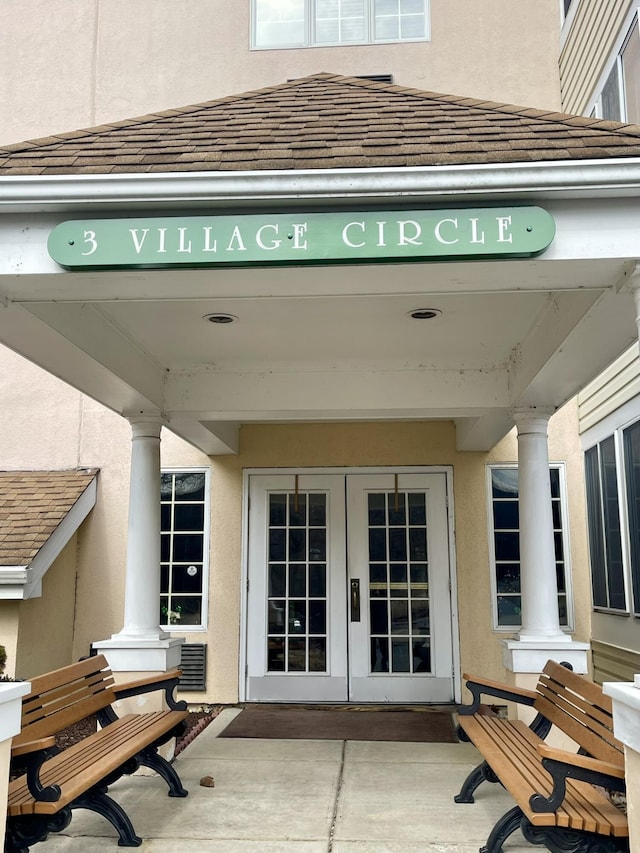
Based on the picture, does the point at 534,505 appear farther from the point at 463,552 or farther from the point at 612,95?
the point at 612,95

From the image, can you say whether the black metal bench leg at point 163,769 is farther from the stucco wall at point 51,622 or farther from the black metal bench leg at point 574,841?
the stucco wall at point 51,622

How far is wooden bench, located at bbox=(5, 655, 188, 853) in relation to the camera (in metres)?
3.56

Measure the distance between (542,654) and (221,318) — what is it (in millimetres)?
3372

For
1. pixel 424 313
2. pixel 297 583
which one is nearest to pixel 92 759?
pixel 424 313

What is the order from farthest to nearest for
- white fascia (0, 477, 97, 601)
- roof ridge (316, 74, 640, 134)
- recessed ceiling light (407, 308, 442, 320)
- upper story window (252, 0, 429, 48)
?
upper story window (252, 0, 429, 48) → white fascia (0, 477, 97, 601) → recessed ceiling light (407, 308, 442, 320) → roof ridge (316, 74, 640, 134)

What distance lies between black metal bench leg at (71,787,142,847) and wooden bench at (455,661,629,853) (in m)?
1.89

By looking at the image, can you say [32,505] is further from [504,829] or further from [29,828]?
[504,829]

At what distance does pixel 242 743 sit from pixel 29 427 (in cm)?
466

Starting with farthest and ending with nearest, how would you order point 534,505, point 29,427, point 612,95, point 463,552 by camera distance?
point 29,427, point 463,552, point 612,95, point 534,505

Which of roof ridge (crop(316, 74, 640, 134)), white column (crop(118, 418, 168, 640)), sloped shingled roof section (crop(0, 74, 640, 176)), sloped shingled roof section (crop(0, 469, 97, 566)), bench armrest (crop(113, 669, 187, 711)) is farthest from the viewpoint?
sloped shingled roof section (crop(0, 469, 97, 566))

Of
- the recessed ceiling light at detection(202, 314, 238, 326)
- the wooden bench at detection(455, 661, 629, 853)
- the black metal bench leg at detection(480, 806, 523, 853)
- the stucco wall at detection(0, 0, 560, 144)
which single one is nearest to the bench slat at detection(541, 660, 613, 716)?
the wooden bench at detection(455, 661, 629, 853)

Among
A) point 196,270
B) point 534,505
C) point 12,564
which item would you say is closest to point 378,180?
point 196,270

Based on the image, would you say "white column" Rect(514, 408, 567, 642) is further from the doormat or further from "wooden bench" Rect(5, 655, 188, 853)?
"wooden bench" Rect(5, 655, 188, 853)

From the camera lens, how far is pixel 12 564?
24.6 ft
